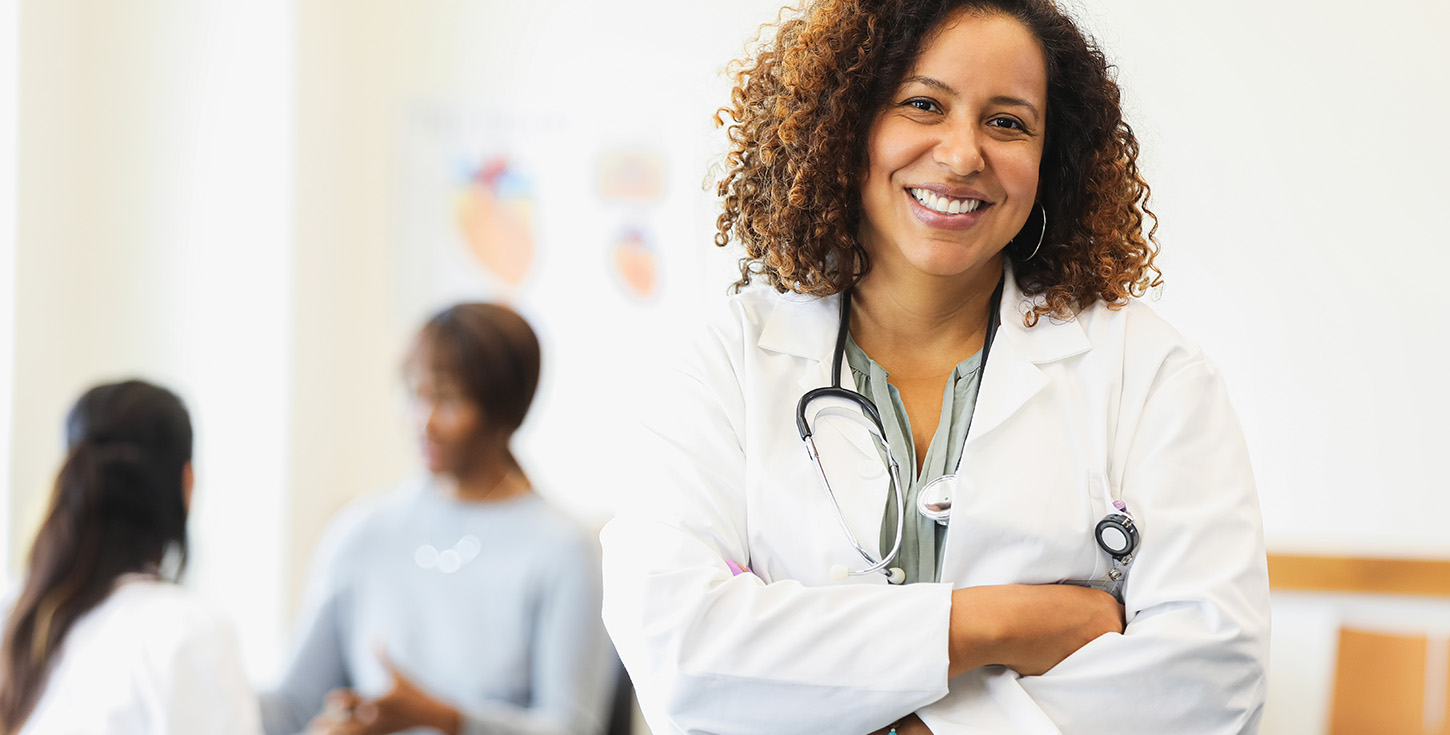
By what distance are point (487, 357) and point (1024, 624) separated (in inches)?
56.7

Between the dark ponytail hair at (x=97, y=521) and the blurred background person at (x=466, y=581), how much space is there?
1.43 feet

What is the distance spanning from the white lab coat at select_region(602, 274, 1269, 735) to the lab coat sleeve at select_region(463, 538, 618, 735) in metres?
0.93

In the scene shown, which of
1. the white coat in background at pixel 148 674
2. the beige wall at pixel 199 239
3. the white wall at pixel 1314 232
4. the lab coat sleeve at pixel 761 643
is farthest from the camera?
the beige wall at pixel 199 239

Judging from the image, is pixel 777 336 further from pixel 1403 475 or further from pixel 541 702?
pixel 1403 475

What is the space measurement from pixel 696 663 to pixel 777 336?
0.38 metres

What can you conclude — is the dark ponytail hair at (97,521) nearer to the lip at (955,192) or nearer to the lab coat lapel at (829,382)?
the lab coat lapel at (829,382)

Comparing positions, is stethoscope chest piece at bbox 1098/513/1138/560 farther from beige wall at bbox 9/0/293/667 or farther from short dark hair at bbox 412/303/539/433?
beige wall at bbox 9/0/293/667

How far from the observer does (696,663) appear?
43.8 inches

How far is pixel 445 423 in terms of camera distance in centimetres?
230

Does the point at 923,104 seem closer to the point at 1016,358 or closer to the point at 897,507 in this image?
the point at 1016,358

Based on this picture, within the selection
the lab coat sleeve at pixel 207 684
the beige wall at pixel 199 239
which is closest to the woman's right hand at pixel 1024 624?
the lab coat sleeve at pixel 207 684

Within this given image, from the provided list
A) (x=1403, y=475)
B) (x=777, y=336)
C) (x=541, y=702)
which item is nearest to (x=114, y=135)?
(x=541, y=702)

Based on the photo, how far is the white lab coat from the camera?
1099 millimetres

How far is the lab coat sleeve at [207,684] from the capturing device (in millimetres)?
1679
